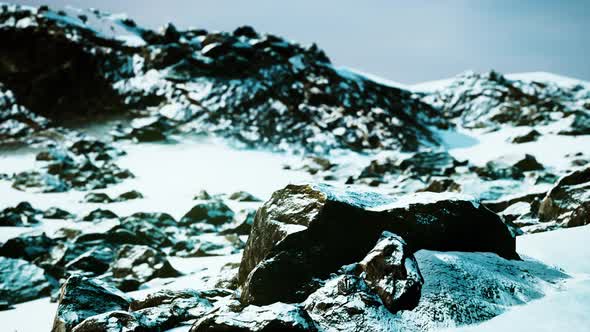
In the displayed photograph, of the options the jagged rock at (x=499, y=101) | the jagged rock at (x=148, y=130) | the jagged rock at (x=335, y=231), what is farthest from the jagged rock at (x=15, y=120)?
the jagged rock at (x=499, y=101)

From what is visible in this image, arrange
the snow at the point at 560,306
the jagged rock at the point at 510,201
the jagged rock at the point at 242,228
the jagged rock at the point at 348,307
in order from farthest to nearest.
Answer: the jagged rock at the point at 242,228, the jagged rock at the point at 510,201, the jagged rock at the point at 348,307, the snow at the point at 560,306

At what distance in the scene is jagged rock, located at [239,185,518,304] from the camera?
783cm

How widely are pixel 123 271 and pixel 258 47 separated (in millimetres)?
51332

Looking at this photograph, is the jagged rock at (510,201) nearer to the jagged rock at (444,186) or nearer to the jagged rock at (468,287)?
the jagged rock at (444,186)

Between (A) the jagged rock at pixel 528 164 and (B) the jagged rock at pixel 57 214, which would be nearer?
(B) the jagged rock at pixel 57 214

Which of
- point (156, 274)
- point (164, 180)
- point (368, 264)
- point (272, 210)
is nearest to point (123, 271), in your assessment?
point (156, 274)

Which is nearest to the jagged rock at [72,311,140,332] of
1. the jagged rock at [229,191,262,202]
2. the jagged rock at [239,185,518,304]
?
the jagged rock at [239,185,518,304]

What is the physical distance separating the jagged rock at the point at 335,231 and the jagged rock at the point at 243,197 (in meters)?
15.6

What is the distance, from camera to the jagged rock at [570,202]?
1155 cm

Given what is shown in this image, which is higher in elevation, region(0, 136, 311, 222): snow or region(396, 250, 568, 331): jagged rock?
region(396, 250, 568, 331): jagged rock

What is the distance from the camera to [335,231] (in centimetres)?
813

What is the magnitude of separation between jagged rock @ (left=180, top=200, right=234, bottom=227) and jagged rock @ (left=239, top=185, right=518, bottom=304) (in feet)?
39.3

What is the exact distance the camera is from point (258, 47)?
6038 cm

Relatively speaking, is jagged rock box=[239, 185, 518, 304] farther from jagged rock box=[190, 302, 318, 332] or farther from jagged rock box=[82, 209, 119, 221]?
jagged rock box=[82, 209, 119, 221]
